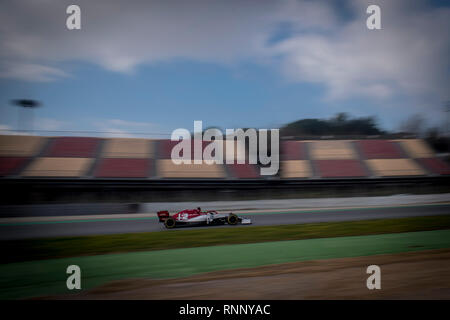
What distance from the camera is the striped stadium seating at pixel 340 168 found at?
1530 centimetres

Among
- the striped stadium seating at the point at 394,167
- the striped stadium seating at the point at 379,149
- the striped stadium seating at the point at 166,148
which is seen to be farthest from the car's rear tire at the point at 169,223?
the striped stadium seating at the point at 379,149

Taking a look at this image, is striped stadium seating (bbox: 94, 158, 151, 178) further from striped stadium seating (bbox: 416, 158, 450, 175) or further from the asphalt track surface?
striped stadium seating (bbox: 416, 158, 450, 175)

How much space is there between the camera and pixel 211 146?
1273 centimetres

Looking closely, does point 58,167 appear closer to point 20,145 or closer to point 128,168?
point 20,145

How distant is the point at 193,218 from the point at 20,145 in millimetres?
8658

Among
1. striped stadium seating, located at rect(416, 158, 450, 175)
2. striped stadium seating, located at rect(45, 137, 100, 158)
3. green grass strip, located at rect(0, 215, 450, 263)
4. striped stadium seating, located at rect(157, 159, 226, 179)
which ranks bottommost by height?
green grass strip, located at rect(0, 215, 450, 263)

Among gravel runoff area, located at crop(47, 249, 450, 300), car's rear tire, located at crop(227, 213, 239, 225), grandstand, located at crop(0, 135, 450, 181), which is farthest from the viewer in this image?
grandstand, located at crop(0, 135, 450, 181)

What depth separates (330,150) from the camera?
16812 mm

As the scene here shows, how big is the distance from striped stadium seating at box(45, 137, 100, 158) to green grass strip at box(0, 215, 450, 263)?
528 cm

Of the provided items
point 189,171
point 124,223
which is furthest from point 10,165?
point 189,171

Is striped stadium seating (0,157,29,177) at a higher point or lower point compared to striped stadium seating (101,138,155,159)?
lower

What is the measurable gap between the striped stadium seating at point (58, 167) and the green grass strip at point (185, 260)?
750 centimetres

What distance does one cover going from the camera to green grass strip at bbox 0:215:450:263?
6.29 meters

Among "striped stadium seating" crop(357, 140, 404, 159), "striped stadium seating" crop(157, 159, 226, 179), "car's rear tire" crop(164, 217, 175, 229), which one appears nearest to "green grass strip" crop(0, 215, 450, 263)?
"car's rear tire" crop(164, 217, 175, 229)
